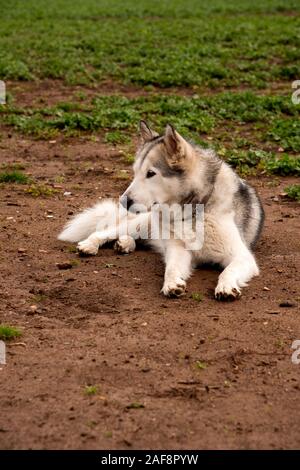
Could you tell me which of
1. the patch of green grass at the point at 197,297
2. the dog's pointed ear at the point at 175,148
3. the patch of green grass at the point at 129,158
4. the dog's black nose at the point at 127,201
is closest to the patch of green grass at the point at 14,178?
the patch of green grass at the point at 129,158

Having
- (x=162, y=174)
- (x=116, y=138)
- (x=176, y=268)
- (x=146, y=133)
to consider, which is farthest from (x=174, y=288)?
(x=116, y=138)

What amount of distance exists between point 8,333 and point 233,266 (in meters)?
1.88

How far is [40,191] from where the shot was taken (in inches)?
327

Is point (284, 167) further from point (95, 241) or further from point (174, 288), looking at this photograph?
point (174, 288)

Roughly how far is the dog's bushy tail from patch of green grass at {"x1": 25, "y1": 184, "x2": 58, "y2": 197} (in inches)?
48.1

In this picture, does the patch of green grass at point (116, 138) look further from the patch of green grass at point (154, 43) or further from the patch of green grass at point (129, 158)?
the patch of green grass at point (154, 43)

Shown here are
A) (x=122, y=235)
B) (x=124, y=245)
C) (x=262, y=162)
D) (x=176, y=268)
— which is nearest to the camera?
(x=176, y=268)

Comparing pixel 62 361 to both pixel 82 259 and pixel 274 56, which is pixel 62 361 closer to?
pixel 82 259

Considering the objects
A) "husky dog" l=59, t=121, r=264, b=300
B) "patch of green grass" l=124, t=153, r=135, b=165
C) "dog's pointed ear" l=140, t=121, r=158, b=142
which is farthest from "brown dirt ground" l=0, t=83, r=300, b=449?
"patch of green grass" l=124, t=153, r=135, b=165

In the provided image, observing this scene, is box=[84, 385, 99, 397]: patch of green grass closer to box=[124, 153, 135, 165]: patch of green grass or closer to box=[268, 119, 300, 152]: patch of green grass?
box=[124, 153, 135, 165]: patch of green grass

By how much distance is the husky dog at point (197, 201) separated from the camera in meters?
5.77

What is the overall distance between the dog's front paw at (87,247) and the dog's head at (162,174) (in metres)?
0.81

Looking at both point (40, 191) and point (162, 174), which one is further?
point (40, 191)
